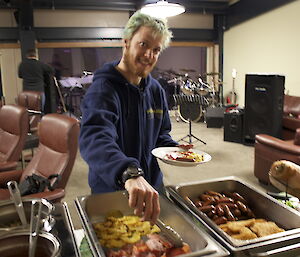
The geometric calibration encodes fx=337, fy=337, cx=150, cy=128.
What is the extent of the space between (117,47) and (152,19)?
6.73 m

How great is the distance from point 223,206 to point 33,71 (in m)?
5.66

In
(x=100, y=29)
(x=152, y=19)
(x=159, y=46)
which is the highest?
(x=100, y=29)

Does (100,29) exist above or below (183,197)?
above

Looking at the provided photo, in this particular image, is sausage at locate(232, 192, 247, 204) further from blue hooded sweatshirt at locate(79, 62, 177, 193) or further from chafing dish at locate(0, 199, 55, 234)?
chafing dish at locate(0, 199, 55, 234)

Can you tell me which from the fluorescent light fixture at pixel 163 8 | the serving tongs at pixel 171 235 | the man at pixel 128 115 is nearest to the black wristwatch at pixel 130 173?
the man at pixel 128 115

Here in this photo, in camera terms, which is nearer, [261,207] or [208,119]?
[261,207]

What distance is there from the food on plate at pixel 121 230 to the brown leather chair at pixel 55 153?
3.06 ft

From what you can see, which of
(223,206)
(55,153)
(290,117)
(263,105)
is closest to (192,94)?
(263,105)

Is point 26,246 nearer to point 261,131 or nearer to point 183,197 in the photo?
point 183,197

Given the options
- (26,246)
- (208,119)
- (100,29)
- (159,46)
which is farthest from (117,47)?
(26,246)

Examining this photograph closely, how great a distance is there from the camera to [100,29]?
7.55m

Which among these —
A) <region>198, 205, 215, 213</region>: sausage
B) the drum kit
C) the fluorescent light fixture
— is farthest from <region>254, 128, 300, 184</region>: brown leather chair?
<region>198, 205, 215, 213</region>: sausage

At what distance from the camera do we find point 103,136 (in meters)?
1.17

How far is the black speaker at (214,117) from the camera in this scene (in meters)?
7.17
